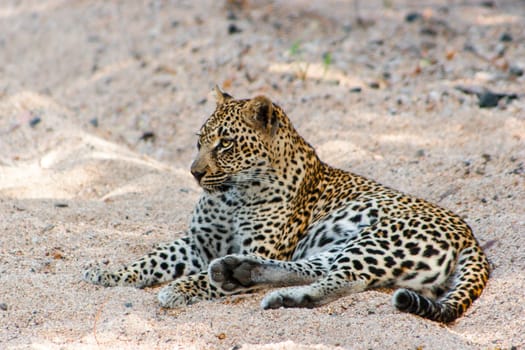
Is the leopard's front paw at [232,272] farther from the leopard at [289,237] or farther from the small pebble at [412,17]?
the small pebble at [412,17]

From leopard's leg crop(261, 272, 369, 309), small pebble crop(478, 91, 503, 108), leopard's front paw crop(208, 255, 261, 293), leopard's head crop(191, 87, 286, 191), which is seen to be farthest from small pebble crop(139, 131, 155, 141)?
leopard's leg crop(261, 272, 369, 309)

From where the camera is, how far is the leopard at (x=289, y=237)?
19.8ft

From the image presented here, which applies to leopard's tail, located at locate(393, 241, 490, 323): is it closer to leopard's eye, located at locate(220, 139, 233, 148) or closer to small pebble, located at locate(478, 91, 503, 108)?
leopard's eye, located at locate(220, 139, 233, 148)

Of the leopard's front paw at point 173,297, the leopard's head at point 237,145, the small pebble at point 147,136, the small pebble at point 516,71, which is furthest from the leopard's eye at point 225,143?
the small pebble at point 516,71

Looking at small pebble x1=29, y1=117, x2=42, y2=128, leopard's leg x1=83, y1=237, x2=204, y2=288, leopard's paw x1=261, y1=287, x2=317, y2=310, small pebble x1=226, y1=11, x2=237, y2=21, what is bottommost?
small pebble x1=29, y1=117, x2=42, y2=128

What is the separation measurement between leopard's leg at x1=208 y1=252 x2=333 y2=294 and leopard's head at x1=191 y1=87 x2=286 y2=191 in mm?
715

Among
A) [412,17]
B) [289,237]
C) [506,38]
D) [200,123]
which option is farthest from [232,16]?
[289,237]

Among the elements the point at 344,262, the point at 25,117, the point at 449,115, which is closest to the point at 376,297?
the point at 344,262

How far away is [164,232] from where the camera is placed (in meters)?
7.96

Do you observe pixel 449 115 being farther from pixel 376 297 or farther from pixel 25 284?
pixel 25 284

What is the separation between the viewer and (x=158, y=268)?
684 centimetres

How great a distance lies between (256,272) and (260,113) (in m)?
1.25

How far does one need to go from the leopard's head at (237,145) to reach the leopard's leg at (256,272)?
28.1 inches

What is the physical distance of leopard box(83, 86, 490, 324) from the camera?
6047 millimetres
